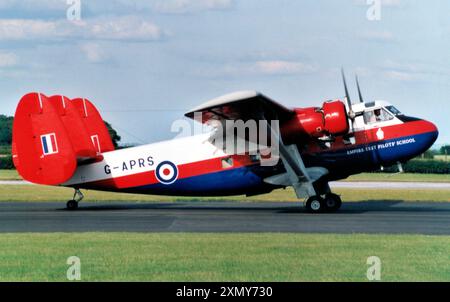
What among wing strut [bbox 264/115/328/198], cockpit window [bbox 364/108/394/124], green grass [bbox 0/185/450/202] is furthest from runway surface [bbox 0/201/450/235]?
green grass [bbox 0/185/450/202]

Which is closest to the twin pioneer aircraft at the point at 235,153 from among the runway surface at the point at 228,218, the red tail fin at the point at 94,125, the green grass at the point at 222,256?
the red tail fin at the point at 94,125

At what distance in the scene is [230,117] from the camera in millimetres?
23266

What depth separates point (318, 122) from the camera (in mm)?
23125

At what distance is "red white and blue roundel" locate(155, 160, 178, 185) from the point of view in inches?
1010

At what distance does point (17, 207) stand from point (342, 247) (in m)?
16.2

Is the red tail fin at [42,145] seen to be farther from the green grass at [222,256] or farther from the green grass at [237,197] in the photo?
the green grass at [222,256]

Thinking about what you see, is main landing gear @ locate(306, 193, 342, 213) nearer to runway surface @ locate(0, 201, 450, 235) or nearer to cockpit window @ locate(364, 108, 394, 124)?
runway surface @ locate(0, 201, 450, 235)

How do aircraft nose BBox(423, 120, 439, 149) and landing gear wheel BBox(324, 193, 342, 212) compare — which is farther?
landing gear wheel BBox(324, 193, 342, 212)

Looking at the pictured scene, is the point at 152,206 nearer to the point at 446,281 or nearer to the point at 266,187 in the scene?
the point at 266,187

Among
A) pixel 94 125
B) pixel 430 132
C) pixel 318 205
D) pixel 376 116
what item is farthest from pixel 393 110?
pixel 94 125

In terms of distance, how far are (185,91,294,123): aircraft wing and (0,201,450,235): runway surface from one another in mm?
3155

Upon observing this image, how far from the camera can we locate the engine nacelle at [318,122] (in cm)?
2277

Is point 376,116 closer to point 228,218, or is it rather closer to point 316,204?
point 316,204
